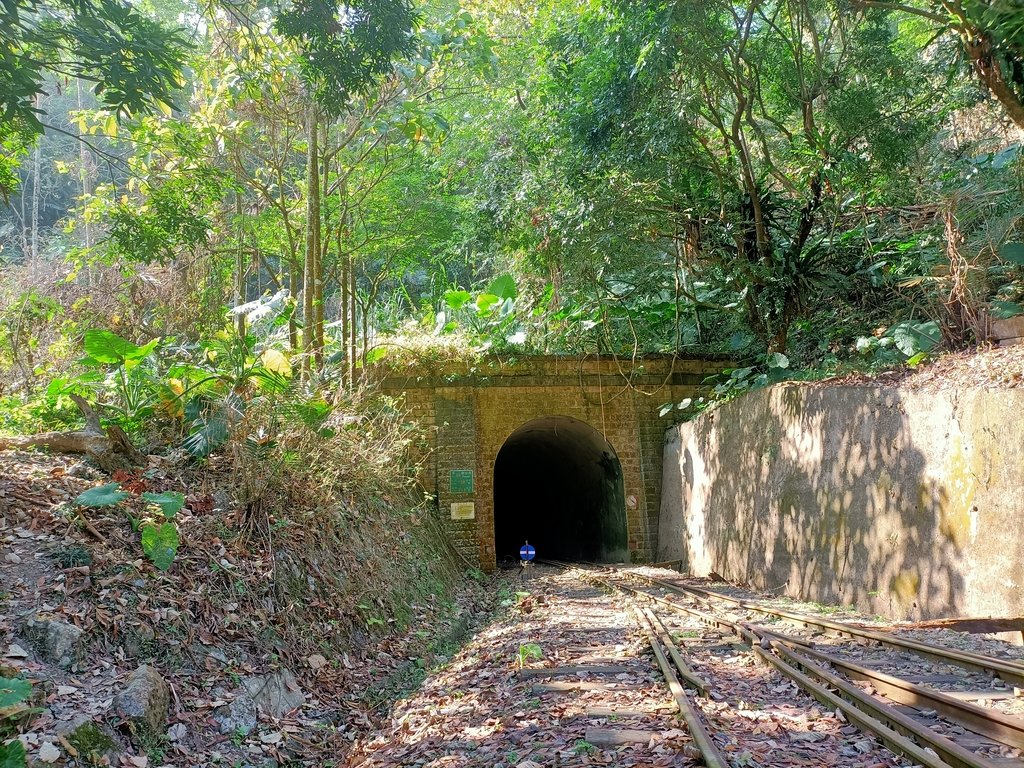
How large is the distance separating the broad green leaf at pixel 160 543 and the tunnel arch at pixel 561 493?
33.0ft

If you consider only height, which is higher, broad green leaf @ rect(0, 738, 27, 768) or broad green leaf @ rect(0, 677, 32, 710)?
broad green leaf @ rect(0, 677, 32, 710)

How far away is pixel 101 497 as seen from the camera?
16.2 ft

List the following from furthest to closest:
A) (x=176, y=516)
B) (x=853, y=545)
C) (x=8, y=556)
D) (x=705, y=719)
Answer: (x=853, y=545)
(x=176, y=516)
(x=8, y=556)
(x=705, y=719)

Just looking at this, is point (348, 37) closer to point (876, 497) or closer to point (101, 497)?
point (101, 497)

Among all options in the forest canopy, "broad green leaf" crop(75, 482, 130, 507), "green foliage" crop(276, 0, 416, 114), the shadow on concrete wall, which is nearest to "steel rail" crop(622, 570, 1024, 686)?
the shadow on concrete wall

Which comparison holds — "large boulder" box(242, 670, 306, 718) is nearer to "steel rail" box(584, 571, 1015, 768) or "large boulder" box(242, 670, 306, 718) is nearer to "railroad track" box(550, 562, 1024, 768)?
"railroad track" box(550, 562, 1024, 768)

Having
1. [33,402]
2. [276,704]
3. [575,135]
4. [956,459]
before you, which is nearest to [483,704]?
[276,704]

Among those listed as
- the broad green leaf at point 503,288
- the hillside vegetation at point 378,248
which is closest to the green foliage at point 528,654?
the hillside vegetation at point 378,248

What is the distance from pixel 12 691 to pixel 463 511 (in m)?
11.0

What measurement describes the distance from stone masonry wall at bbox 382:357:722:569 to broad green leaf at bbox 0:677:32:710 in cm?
1056

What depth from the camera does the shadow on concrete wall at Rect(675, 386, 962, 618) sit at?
6789 mm

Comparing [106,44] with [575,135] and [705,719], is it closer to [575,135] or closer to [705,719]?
[705,719]

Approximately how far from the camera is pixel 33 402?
7992mm

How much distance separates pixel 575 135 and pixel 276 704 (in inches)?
341
